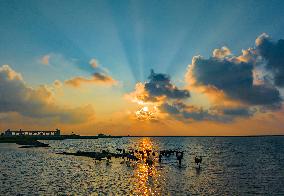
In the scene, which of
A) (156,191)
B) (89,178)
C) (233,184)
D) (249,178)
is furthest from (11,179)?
(249,178)

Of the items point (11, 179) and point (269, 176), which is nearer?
point (11, 179)

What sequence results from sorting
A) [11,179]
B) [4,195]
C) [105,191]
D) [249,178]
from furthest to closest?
[249,178] < [11,179] < [105,191] < [4,195]

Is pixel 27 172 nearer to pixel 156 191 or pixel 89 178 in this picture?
pixel 89 178

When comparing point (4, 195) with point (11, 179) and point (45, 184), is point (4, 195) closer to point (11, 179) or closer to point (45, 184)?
point (45, 184)

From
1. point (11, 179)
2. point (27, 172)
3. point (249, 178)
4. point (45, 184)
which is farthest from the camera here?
point (27, 172)

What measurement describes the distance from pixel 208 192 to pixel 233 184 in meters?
9.85

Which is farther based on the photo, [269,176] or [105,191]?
[269,176]

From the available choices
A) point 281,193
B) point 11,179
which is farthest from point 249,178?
point 11,179

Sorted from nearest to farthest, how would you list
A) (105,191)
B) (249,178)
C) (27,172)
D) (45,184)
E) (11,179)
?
1. (105,191)
2. (45,184)
3. (11,179)
4. (249,178)
5. (27,172)

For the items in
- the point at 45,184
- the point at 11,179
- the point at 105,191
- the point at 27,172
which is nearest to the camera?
the point at 105,191

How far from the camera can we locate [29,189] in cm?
4884

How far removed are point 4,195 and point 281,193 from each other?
40186 millimetres

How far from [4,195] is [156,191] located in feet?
71.3

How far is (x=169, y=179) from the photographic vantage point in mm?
60406
